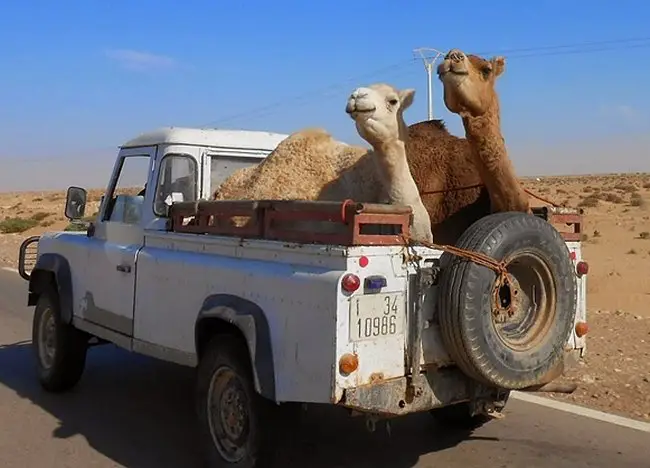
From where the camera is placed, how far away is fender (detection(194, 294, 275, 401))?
4.28m

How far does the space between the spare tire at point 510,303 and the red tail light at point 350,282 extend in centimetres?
51

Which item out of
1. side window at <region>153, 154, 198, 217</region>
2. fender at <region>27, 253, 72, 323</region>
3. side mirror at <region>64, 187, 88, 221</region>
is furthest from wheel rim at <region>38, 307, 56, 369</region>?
side window at <region>153, 154, 198, 217</region>

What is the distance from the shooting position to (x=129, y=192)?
6.76 m

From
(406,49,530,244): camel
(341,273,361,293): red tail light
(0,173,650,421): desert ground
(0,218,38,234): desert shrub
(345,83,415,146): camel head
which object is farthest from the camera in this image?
(0,218,38,234): desert shrub

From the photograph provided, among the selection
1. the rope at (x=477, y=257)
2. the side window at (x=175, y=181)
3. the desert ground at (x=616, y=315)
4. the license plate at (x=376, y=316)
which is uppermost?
the side window at (x=175, y=181)

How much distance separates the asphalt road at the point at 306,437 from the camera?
5.33 m

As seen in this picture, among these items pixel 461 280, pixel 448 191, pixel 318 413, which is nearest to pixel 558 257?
pixel 461 280

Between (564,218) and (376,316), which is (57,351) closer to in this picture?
(376,316)

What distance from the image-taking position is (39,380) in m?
7.36

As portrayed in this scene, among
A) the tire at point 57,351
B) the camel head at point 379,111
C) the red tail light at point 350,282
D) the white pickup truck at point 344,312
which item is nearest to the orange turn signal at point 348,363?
the white pickup truck at point 344,312

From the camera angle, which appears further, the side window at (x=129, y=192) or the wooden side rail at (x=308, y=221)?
the side window at (x=129, y=192)

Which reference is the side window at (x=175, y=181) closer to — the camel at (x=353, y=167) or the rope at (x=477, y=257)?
the camel at (x=353, y=167)

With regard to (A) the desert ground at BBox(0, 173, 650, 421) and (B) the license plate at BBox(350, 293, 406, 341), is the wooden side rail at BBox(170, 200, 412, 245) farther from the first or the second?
(A) the desert ground at BBox(0, 173, 650, 421)

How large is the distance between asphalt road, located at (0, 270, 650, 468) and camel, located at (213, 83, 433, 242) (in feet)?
5.41
